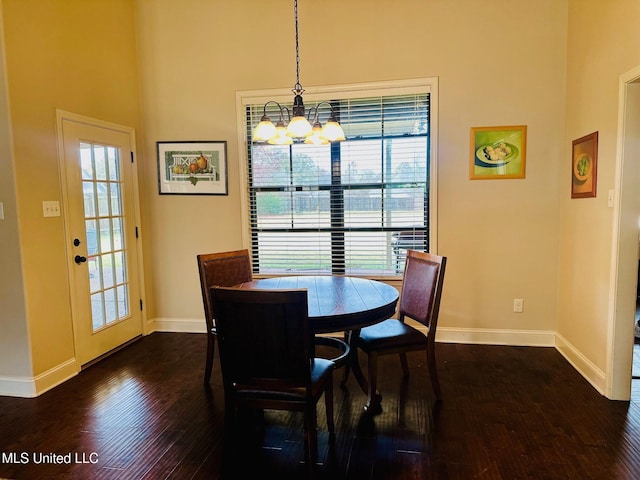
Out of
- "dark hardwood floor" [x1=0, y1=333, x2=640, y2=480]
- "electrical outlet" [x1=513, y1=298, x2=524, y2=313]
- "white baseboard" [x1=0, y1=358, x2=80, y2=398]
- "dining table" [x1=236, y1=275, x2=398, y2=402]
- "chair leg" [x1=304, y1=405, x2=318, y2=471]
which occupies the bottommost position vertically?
"dark hardwood floor" [x1=0, y1=333, x2=640, y2=480]

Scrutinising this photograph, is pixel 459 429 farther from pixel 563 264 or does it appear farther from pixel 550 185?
pixel 550 185

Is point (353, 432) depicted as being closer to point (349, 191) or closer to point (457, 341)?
point (457, 341)

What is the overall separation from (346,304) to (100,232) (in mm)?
2379

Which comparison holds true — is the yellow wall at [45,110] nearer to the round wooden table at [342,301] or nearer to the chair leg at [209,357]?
the chair leg at [209,357]

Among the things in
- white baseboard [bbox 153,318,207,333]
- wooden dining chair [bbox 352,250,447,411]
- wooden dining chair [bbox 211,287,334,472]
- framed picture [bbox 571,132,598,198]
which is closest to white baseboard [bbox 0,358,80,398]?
white baseboard [bbox 153,318,207,333]

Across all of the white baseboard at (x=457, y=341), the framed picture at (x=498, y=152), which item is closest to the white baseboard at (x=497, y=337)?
the white baseboard at (x=457, y=341)

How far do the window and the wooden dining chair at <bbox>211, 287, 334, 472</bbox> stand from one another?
2.01 metres

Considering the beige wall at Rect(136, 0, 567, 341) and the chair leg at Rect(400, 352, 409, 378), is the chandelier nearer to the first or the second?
the beige wall at Rect(136, 0, 567, 341)

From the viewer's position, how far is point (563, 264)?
3373 mm

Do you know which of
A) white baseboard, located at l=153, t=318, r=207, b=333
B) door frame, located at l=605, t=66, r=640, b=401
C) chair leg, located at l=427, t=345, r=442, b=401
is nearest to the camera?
door frame, located at l=605, t=66, r=640, b=401

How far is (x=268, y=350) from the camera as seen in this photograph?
6.03 ft

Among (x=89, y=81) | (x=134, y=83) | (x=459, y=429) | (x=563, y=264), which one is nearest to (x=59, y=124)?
(x=89, y=81)

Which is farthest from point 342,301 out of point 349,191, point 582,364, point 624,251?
point 582,364

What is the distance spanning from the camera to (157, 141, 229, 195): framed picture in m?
3.90
